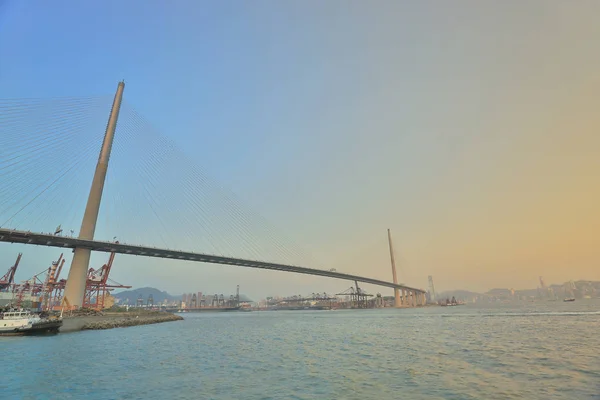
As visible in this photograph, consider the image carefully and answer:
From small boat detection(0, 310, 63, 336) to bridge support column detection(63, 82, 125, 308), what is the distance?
8.34 meters

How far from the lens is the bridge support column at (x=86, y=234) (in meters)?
37.1

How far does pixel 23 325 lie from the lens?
27250 mm

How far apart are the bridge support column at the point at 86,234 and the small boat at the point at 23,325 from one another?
834cm

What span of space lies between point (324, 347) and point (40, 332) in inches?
1016

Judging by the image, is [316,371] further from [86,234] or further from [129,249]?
[129,249]

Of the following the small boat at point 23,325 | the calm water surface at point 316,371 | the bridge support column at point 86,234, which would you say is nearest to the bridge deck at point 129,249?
the bridge support column at point 86,234

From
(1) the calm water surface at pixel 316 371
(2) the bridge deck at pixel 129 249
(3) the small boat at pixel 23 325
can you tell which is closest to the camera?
(1) the calm water surface at pixel 316 371

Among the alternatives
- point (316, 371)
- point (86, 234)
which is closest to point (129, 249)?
point (86, 234)

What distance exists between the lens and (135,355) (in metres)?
17.5

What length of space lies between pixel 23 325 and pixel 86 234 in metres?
13.1

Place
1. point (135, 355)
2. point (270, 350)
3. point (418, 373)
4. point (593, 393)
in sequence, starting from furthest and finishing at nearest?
point (270, 350) → point (135, 355) → point (418, 373) → point (593, 393)

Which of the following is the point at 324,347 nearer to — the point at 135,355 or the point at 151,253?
the point at 135,355

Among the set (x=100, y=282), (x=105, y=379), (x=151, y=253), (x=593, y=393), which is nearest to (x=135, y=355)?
(x=105, y=379)

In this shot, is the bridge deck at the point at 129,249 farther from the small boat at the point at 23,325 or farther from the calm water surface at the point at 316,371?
the calm water surface at the point at 316,371
